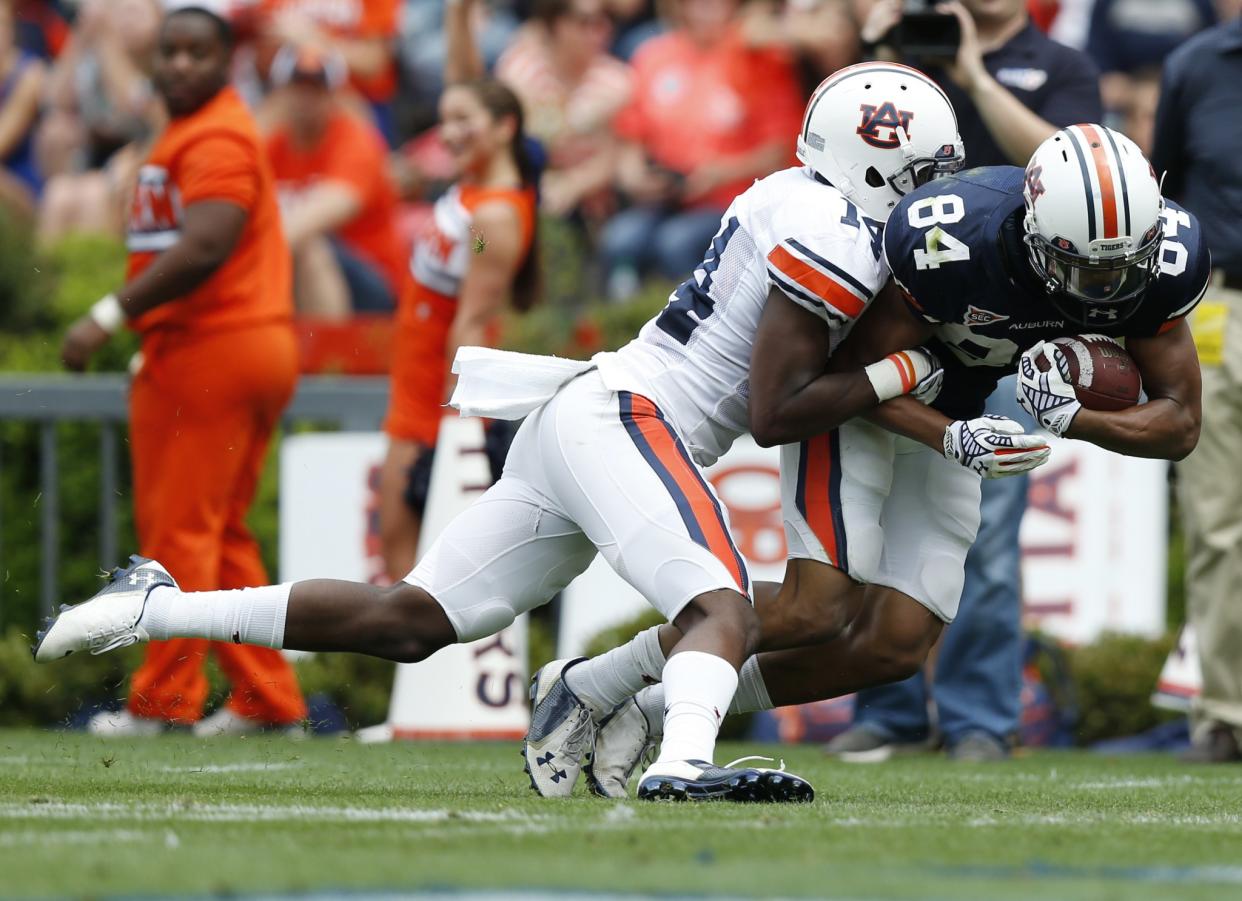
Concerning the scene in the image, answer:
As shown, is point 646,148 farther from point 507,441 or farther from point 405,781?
point 405,781

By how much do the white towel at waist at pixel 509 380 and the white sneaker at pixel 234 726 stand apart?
2.35 metres

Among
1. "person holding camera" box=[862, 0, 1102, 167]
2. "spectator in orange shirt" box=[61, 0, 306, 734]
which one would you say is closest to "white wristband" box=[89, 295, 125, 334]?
"spectator in orange shirt" box=[61, 0, 306, 734]

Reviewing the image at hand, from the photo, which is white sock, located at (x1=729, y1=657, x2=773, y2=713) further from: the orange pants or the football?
the orange pants

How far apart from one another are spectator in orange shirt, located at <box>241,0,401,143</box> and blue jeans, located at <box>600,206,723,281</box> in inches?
70.1

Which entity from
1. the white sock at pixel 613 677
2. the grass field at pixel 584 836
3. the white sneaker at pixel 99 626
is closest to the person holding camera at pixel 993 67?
the grass field at pixel 584 836

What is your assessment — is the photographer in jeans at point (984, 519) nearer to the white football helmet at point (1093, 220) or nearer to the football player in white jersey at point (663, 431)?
the football player in white jersey at point (663, 431)

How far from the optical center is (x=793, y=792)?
175 inches

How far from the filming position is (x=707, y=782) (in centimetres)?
432

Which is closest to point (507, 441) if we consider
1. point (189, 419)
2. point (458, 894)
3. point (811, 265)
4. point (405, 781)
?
point (189, 419)

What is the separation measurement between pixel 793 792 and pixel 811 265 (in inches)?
43.0

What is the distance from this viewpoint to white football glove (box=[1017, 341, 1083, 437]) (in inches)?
178

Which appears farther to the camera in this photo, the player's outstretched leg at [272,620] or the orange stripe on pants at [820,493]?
the orange stripe on pants at [820,493]

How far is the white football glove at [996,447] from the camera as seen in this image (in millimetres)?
4527

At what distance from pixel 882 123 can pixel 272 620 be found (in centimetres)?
173
